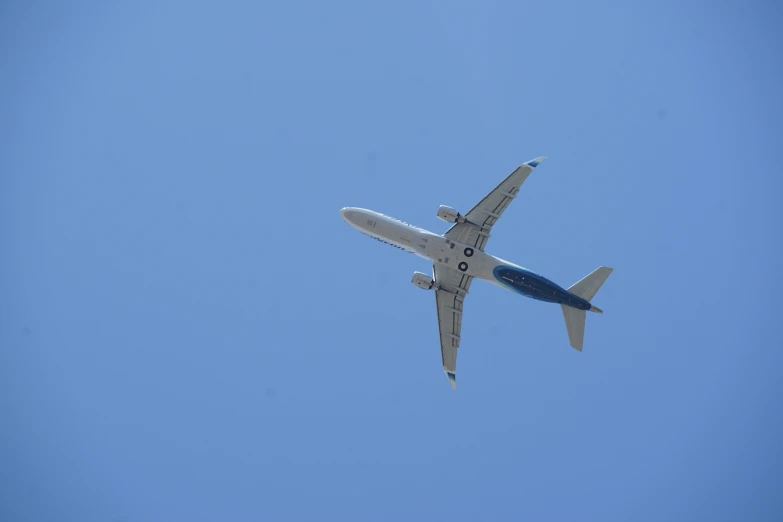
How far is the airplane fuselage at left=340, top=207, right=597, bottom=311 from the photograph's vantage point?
217 feet

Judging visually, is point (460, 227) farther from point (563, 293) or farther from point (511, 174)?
point (563, 293)

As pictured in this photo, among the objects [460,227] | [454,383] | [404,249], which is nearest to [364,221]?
[404,249]

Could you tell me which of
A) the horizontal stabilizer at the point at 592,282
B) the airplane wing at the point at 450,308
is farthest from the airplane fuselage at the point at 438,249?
the horizontal stabilizer at the point at 592,282

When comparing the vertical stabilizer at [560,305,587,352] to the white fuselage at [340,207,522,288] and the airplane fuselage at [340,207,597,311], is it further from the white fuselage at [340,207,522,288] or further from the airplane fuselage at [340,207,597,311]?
the white fuselage at [340,207,522,288]

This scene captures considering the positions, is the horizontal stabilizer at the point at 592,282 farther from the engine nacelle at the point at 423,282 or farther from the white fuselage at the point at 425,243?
the engine nacelle at the point at 423,282

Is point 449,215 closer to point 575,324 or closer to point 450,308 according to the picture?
point 450,308

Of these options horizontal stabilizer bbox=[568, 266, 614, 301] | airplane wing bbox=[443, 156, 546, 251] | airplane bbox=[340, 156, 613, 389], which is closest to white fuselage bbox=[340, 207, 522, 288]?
airplane bbox=[340, 156, 613, 389]

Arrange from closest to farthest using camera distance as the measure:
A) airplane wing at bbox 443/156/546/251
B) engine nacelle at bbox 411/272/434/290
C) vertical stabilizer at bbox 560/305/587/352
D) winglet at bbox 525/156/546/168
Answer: winglet at bbox 525/156/546/168 → airplane wing at bbox 443/156/546/251 → vertical stabilizer at bbox 560/305/587/352 → engine nacelle at bbox 411/272/434/290

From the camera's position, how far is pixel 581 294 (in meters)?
64.4

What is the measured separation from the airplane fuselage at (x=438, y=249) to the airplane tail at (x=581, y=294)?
2751 millimetres

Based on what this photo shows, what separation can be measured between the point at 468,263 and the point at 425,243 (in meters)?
4.83

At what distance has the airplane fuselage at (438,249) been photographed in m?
66.0

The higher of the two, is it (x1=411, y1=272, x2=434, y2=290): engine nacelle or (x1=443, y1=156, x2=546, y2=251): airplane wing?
(x1=443, y1=156, x2=546, y2=251): airplane wing

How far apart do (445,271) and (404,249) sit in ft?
16.4
